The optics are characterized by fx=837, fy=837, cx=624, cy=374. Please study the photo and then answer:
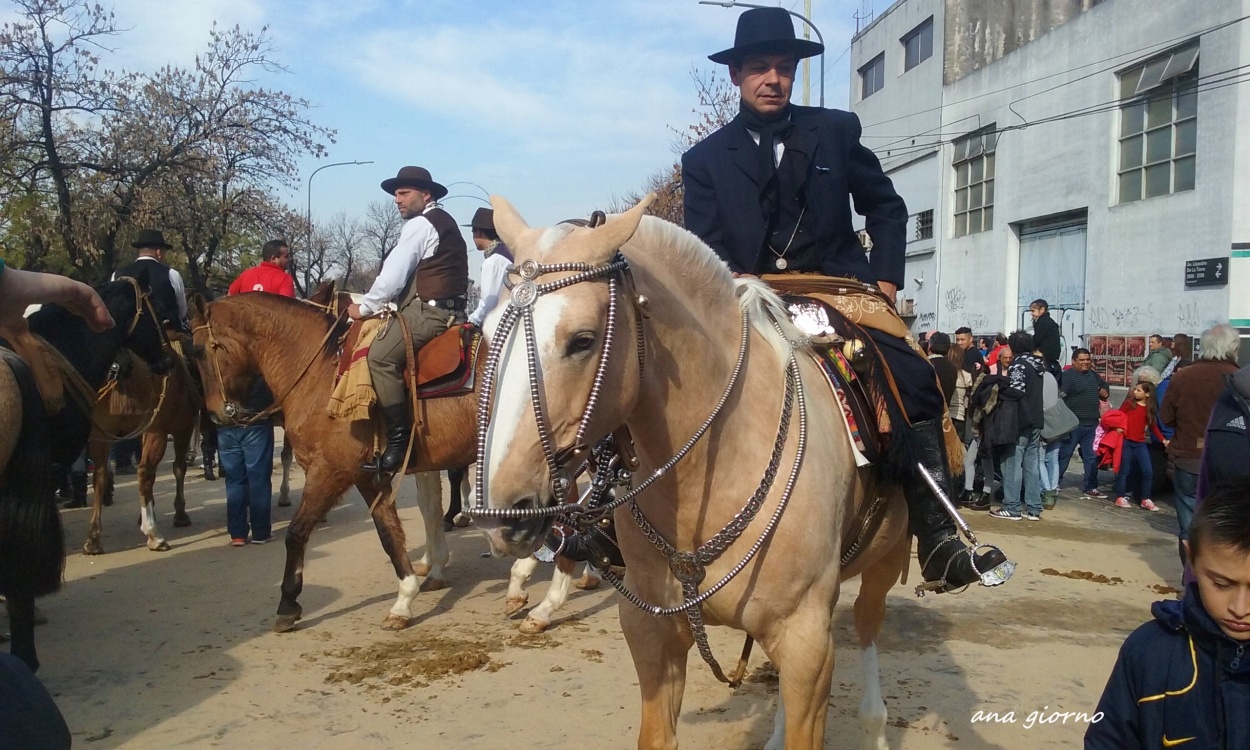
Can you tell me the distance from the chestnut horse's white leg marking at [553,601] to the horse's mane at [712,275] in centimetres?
387

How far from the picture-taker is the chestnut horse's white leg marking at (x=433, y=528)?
736 centimetres

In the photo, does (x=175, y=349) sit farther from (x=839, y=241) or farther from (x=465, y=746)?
(x=839, y=241)

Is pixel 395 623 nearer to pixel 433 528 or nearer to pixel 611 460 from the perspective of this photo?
pixel 433 528

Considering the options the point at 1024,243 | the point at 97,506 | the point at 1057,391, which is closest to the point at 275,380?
the point at 97,506

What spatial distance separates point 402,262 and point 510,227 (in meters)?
4.05

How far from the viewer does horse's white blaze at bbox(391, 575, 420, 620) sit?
6.23m

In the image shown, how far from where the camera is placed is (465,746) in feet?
13.8

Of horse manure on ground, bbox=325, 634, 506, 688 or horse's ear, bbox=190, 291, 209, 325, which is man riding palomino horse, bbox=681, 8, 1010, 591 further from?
horse's ear, bbox=190, 291, 209, 325

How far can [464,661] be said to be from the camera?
17.6 feet

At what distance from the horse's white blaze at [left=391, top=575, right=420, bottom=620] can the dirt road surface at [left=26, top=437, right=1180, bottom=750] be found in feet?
0.62

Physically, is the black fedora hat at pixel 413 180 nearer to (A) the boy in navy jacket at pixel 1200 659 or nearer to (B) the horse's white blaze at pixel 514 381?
(B) the horse's white blaze at pixel 514 381

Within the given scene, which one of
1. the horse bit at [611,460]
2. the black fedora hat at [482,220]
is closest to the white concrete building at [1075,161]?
the black fedora hat at [482,220]

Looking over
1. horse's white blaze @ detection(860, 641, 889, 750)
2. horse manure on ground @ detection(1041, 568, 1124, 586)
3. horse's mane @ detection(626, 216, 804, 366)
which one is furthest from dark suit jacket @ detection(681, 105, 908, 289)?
horse manure on ground @ detection(1041, 568, 1124, 586)

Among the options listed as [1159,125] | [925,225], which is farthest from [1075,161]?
[925,225]
